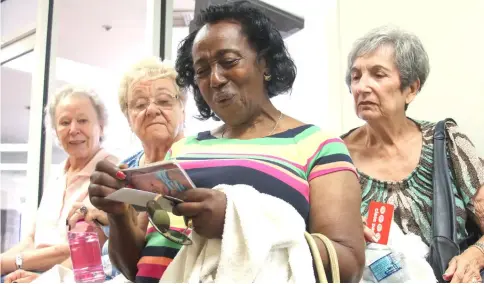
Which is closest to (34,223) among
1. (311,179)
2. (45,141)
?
(45,141)

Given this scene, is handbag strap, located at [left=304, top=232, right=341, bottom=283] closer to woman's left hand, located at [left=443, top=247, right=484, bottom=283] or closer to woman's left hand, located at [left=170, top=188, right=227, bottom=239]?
woman's left hand, located at [left=170, top=188, right=227, bottom=239]

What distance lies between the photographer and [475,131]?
2.23 metres

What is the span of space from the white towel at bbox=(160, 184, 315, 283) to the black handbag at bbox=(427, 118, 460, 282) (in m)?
0.78

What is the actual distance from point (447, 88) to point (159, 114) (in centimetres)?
122

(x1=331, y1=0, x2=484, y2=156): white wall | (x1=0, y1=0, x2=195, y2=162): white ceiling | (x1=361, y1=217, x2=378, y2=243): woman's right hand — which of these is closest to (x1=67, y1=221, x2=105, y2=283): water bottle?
(x1=361, y1=217, x2=378, y2=243): woman's right hand

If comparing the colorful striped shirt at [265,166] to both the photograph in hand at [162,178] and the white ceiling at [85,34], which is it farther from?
the white ceiling at [85,34]

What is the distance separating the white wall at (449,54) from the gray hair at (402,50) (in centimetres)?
38

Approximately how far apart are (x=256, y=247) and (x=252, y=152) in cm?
31

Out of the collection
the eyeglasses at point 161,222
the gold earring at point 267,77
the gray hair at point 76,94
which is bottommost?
the eyeglasses at point 161,222

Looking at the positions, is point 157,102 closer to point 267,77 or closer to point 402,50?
point 267,77

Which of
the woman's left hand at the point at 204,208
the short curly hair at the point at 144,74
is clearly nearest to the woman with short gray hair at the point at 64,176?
the short curly hair at the point at 144,74

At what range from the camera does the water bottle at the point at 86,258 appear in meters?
1.53

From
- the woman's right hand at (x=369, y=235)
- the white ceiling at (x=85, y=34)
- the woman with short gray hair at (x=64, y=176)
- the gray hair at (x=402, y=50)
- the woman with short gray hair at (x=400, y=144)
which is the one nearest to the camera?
the woman's right hand at (x=369, y=235)

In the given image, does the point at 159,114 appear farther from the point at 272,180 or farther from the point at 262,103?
the point at 272,180
